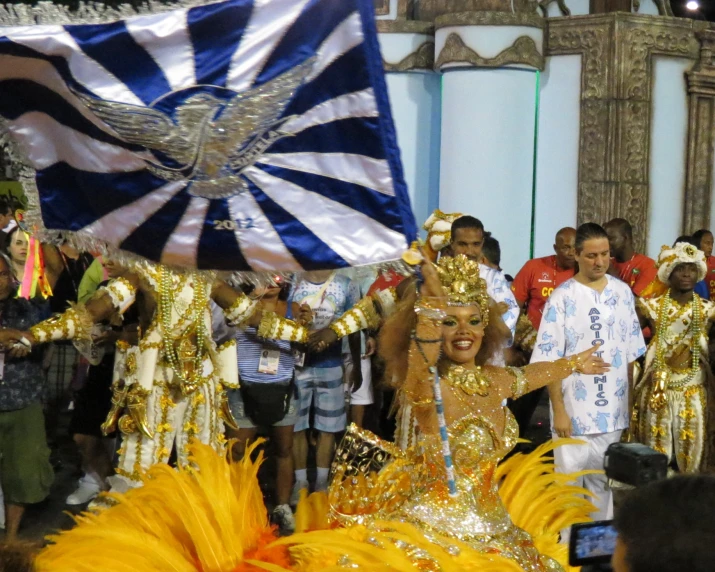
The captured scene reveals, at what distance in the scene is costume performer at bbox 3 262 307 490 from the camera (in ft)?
18.3

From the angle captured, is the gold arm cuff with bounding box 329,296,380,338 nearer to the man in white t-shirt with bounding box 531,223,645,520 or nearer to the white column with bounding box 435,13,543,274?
the man in white t-shirt with bounding box 531,223,645,520

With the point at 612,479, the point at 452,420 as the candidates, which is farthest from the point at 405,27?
the point at 612,479

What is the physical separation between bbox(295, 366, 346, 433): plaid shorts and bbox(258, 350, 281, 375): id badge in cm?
22

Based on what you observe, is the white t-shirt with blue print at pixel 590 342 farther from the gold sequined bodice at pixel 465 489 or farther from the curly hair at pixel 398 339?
the gold sequined bodice at pixel 465 489

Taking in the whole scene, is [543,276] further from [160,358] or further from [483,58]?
[160,358]

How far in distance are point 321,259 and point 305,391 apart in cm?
318

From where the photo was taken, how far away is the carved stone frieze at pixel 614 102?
1034cm

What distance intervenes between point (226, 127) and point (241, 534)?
1.44m

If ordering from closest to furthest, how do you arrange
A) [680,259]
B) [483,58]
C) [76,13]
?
[76,13] < [680,259] < [483,58]

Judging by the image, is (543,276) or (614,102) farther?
(614,102)

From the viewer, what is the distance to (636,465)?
2615 mm

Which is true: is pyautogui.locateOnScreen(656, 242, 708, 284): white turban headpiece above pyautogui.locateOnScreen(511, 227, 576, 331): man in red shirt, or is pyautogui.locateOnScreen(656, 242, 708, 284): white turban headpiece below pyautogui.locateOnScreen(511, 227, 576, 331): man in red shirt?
above

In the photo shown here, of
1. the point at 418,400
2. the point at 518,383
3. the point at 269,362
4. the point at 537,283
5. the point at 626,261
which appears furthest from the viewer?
the point at 626,261

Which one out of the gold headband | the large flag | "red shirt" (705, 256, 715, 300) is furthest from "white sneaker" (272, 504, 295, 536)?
"red shirt" (705, 256, 715, 300)
